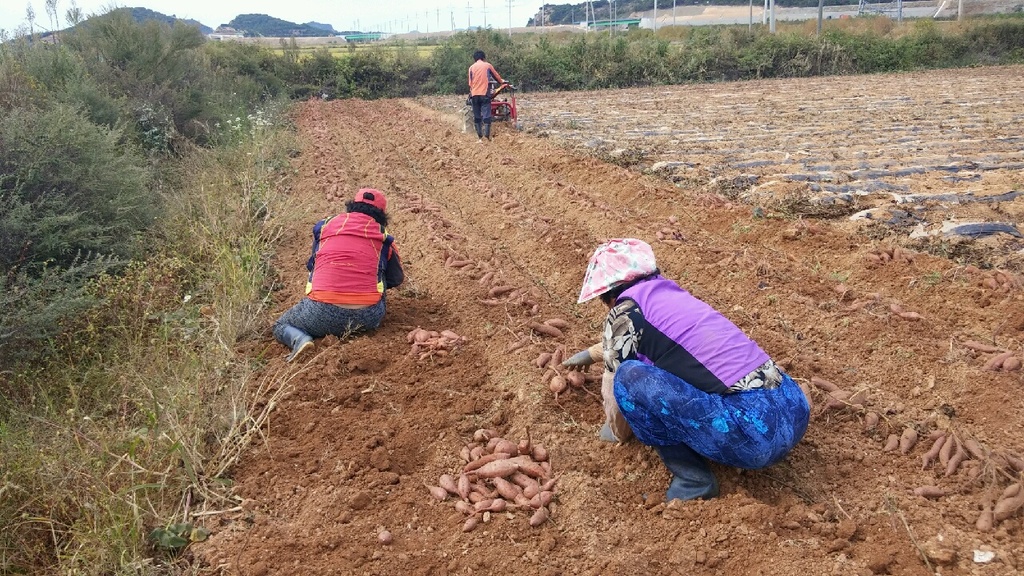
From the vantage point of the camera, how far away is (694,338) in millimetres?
3062

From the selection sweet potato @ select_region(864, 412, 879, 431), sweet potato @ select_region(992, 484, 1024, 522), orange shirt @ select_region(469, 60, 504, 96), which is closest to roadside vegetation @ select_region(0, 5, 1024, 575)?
sweet potato @ select_region(864, 412, 879, 431)

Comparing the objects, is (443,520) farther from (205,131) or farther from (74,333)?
(205,131)

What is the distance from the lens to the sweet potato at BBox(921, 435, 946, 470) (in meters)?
3.26

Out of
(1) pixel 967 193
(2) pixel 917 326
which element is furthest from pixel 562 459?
(1) pixel 967 193

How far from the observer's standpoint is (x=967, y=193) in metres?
7.02

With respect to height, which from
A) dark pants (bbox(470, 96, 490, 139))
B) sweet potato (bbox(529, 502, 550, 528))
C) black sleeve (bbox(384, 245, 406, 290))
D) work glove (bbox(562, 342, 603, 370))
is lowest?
sweet potato (bbox(529, 502, 550, 528))

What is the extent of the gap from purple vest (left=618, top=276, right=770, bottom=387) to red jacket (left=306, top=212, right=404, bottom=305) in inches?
90.7

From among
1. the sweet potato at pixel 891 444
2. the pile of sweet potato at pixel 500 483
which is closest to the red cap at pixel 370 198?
the pile of sweet potato at pixel 500 483

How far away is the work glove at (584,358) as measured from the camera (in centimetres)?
383

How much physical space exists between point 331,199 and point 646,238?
171 inches

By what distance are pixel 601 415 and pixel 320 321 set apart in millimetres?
2075

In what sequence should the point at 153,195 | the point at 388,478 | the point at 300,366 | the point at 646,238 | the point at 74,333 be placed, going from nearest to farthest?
the point at 388,478 → the point at 300,366 → the point at 74,333 → the point at 646,238 → the point at 153,195

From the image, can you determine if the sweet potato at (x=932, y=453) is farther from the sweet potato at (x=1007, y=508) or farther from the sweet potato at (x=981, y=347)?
the sweet potato at (x=981, y=347)

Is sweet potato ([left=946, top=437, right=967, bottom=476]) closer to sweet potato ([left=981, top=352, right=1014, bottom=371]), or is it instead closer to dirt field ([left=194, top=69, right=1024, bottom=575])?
dirt field ([left=194, top=69, right=1024, bottom=575])
